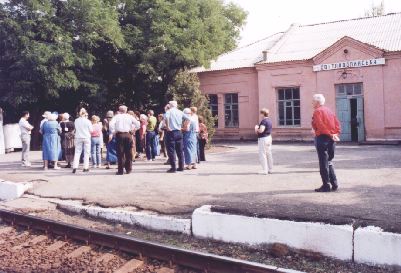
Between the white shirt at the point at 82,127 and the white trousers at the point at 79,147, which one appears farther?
the white trousers at the point at 79,147

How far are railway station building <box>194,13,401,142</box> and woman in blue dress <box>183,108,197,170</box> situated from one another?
12109mm

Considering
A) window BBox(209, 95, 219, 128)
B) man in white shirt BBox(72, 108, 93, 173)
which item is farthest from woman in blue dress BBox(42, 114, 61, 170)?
window BBox(209, 95, 219, 128)

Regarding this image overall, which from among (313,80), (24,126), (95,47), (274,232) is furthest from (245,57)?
(274,232)

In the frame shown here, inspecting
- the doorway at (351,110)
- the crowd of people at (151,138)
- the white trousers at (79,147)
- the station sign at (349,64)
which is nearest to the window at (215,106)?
the station sign at (349,64)

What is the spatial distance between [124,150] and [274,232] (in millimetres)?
6829

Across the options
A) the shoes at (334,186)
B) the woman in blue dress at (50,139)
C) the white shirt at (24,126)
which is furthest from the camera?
the white shirt at (24,126)

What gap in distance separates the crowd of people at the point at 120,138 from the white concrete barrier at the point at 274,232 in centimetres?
531

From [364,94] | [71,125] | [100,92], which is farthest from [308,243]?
[100,92]

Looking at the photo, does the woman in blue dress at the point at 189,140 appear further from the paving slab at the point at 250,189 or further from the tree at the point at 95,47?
the tree at the point at 95,47

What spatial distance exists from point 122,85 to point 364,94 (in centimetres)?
1438

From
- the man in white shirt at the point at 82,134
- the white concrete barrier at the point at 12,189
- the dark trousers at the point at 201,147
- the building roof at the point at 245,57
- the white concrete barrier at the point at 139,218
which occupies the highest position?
the building roof at the point at 245,57

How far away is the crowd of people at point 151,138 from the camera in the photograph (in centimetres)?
845

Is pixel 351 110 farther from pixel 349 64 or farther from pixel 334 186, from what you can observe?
pixel 334 186

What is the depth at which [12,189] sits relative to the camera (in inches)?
415
